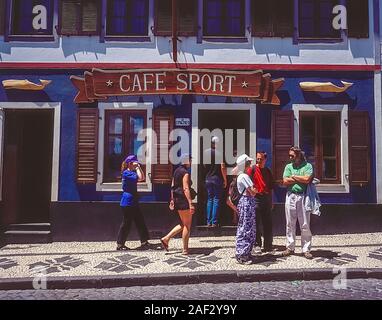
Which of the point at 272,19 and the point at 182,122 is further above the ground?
the point at 272,19

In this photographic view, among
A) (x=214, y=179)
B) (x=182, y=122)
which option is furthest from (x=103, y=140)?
(x=214, y=179)

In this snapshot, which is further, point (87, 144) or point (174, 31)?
point (87, 144)

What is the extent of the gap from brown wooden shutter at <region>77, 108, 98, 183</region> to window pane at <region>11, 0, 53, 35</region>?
7.30 ft

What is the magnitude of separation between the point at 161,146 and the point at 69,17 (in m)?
3.87

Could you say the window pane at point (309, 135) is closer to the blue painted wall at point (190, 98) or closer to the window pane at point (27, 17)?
the blue painted wall at point (190, 98)

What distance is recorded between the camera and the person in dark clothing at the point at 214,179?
9.55 m

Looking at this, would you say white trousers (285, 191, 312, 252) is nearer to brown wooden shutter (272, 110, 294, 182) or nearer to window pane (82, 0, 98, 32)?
brown wooden shutter (272, 110, 294, 182)

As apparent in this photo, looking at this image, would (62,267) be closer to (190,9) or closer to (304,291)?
(304,291)

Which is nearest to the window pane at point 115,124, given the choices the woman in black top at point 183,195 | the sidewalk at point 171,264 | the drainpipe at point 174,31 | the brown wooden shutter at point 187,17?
the drainpipe at point 174,31

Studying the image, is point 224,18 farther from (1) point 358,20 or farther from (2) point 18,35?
(2) point 18,35

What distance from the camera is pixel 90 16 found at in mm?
9992

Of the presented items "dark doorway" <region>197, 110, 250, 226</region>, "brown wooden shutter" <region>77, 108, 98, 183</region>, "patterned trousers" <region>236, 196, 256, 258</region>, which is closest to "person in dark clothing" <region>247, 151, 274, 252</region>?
"patterned trousers" <region>236, 196, 256, 258</region>

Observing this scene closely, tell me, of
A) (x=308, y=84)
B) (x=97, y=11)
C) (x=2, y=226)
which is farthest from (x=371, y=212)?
(x=2, y=226)

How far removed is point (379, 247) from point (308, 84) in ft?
13.1
